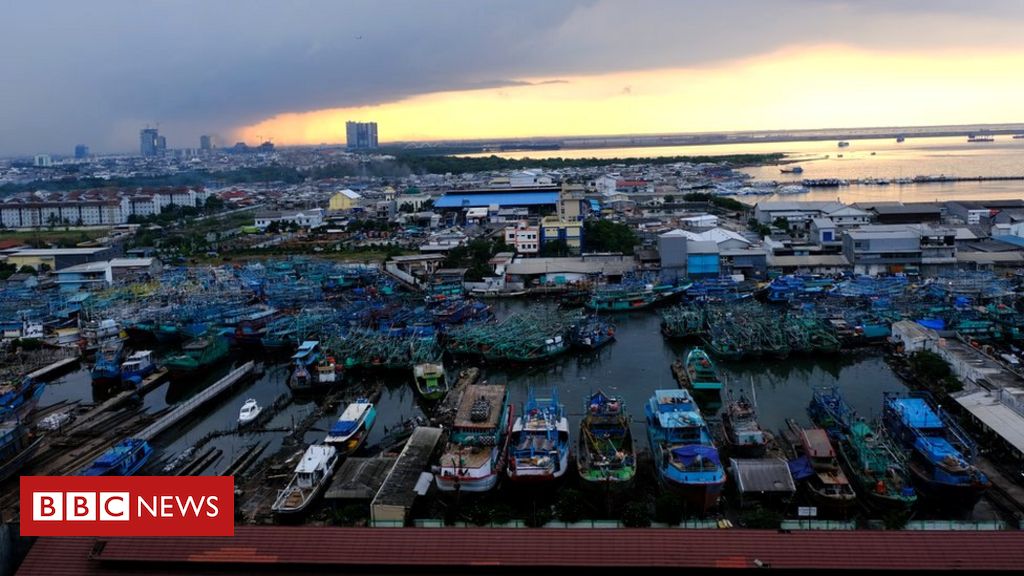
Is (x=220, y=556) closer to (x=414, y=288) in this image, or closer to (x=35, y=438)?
(x=35, y=438)

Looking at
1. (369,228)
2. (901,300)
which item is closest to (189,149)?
(369,228)

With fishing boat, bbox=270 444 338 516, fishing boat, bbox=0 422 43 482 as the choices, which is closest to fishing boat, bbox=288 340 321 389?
fishing boat, bbox=270 444 338 516

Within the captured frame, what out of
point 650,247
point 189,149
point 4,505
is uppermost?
point 189,149

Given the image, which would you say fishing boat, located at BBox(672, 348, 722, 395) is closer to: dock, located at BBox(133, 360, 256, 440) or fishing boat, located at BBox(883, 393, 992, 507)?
fishing boat, located at BBox(883, 393, 992, 507)

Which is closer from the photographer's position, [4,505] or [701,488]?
[701,488]

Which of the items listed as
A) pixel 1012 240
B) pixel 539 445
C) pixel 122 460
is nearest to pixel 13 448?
pixel 122 460
